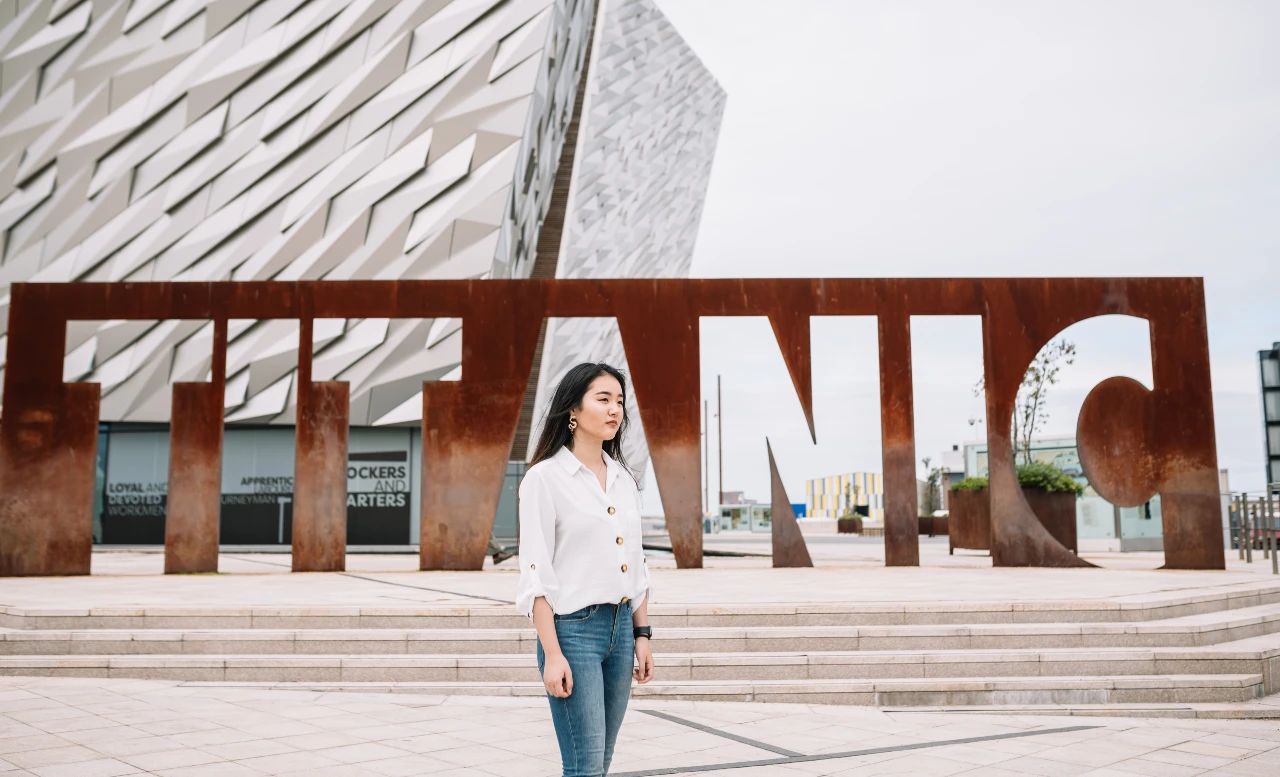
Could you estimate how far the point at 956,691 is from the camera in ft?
22.8

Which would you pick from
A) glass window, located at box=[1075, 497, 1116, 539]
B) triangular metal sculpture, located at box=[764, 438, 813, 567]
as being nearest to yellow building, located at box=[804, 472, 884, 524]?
glass window, located at box=[1075, 497, 1116, 539]

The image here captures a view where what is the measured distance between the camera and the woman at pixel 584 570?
3037 mm

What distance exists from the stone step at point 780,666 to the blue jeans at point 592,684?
4097 millimetres

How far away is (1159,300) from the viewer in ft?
44.2

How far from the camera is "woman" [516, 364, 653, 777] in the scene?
9.96ft

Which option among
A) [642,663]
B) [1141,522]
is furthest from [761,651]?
[1141,522]

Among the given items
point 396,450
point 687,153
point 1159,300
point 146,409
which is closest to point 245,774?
point 1159,300

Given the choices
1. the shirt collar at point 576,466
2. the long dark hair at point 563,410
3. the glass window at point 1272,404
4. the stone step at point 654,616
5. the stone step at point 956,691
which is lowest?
the stone step at point 956,691

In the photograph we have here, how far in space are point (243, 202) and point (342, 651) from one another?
16.7 metres

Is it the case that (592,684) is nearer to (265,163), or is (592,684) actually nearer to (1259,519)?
(1259,519)

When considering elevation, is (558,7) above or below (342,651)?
above

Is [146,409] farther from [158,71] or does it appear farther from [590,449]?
[590,449]

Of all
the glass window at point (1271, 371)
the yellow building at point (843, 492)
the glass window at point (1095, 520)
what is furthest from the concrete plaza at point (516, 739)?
the yellow building at point (843, 492)

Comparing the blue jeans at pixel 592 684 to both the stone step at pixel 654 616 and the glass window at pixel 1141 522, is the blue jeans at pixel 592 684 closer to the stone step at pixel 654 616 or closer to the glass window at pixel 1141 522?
the stone step at pixel 654 616
